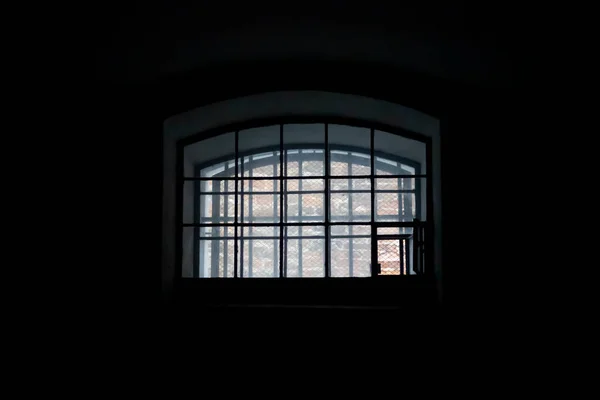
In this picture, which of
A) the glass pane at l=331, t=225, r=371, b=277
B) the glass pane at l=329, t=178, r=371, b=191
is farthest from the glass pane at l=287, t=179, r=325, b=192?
the glass pane at l=331, t=225, r=371, b=277

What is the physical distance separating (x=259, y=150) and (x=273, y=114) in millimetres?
771

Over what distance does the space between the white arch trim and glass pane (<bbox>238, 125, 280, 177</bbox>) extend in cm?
36

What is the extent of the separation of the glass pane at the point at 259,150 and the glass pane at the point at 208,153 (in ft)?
0.37

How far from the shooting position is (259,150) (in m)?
4.21

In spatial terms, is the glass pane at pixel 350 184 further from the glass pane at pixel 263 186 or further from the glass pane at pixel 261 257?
the glass pane at pixel 261 257

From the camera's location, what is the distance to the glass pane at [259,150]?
12.6 feet

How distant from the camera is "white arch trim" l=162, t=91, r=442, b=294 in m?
3.03
